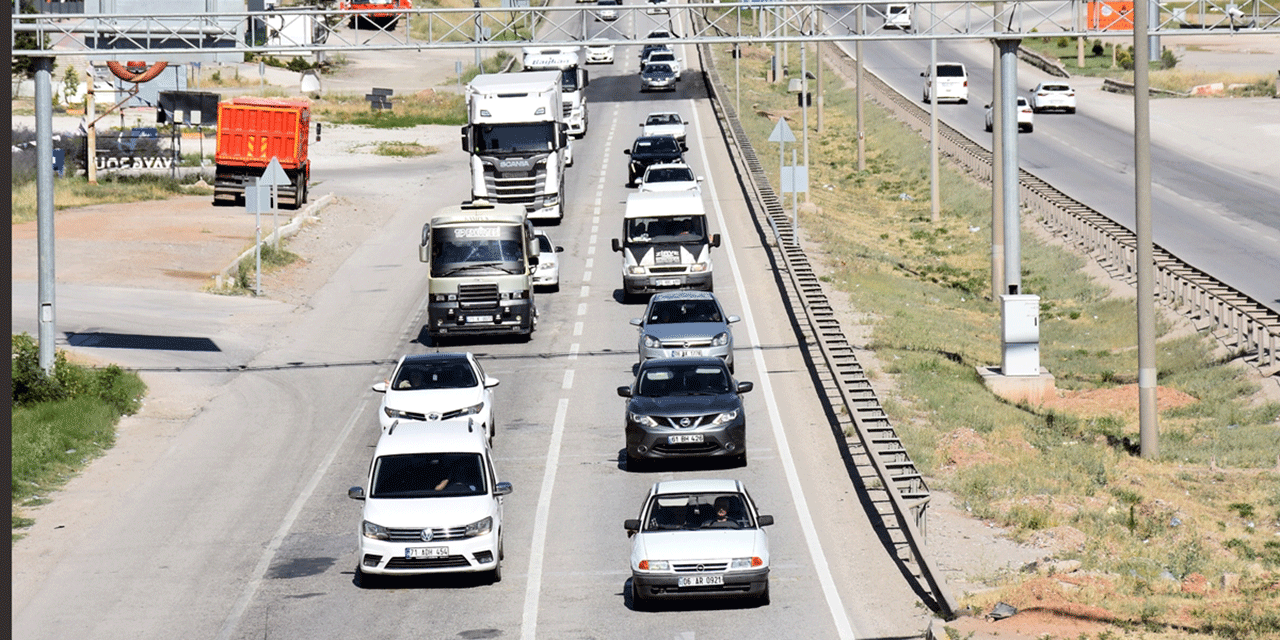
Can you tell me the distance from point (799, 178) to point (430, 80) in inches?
2634

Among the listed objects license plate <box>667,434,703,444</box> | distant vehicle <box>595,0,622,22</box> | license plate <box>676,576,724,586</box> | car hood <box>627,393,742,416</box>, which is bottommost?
license plate <box>676,576,724,586</box>

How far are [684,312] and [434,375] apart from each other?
6.18 meters

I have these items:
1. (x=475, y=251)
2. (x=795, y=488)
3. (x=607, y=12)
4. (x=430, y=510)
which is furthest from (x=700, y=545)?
(x=607, y=12)

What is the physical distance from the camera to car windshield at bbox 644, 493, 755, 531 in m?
17.6

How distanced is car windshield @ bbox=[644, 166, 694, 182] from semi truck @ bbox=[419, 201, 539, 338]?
1648 cm

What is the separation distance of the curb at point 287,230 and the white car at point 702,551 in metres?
25.2

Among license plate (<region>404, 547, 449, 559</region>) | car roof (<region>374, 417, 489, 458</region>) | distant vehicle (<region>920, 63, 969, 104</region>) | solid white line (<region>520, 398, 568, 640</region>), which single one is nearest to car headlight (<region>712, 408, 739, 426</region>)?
solid white line (<region>520, 398, 568, 640</region>)

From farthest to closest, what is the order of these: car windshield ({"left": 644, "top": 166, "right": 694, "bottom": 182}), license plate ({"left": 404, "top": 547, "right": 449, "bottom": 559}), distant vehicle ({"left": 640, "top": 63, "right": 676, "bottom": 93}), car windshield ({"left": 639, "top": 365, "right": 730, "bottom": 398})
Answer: distant vehicle ({"left": 640, "top": 63, "right": 676, "bottom": 93}), car windshield ({"left": 644, "top": 166, "right": 694, "bottom": 182}), car windshield ({"left": 639, "top": 365, "right": 730, "bottom": 398}), license plate ({"left": 404, "top": 547, "right": 449, "bottom": 559})

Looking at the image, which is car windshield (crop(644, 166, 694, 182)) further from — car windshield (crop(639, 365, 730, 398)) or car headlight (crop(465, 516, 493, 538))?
car headlight (crop(465, 516, 493, 538))

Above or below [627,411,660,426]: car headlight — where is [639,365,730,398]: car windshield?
above

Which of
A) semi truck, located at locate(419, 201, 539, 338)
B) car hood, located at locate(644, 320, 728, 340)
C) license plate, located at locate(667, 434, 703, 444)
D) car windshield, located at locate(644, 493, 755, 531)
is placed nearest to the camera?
car windshield, located at locate(644, 493, 755, 531)

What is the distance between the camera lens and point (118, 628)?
1738cm

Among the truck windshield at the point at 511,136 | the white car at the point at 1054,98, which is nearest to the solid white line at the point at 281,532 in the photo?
the truck windshield at the point at 511,136

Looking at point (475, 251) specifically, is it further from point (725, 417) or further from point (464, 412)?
point (725, 417)
